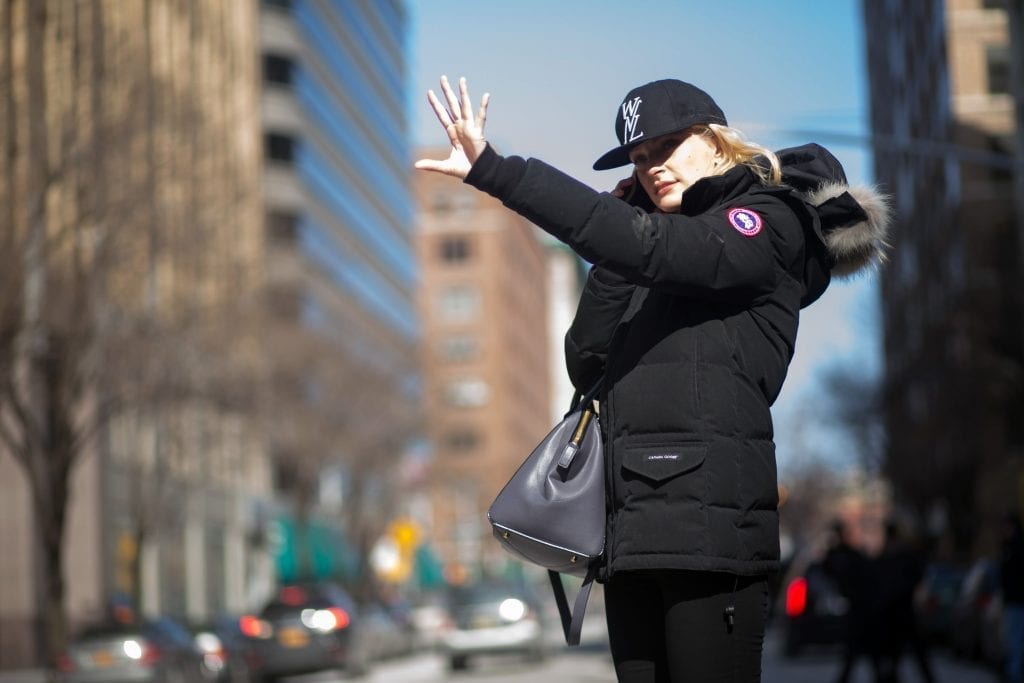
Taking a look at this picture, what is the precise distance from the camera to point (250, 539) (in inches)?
2393

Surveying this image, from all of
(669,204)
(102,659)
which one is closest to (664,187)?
(669,204)

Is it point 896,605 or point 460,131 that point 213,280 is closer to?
point 896,605

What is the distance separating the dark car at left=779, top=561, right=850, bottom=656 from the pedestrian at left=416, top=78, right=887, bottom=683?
76.7ft

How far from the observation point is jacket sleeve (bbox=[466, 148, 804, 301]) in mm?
3555

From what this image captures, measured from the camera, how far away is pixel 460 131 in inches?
144

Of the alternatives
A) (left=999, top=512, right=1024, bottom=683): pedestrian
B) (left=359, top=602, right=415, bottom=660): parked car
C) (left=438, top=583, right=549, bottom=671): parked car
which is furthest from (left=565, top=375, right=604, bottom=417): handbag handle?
(left=359, top=602, right=415, bottom=660): parked car

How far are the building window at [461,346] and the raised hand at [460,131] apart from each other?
5263 inches

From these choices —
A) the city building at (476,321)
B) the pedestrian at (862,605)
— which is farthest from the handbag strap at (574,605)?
the city building at (476,321)

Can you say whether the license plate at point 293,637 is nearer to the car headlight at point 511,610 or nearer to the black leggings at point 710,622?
the car headlight at point 511,610

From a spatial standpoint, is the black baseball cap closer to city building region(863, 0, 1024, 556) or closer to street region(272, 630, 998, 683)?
street region(272, 630, 998, 683)

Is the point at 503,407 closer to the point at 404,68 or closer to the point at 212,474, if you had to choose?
the point at 404,68

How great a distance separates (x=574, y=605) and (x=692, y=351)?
0.64 m

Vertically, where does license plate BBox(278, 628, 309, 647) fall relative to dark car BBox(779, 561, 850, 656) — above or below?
below

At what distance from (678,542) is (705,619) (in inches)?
7.4
